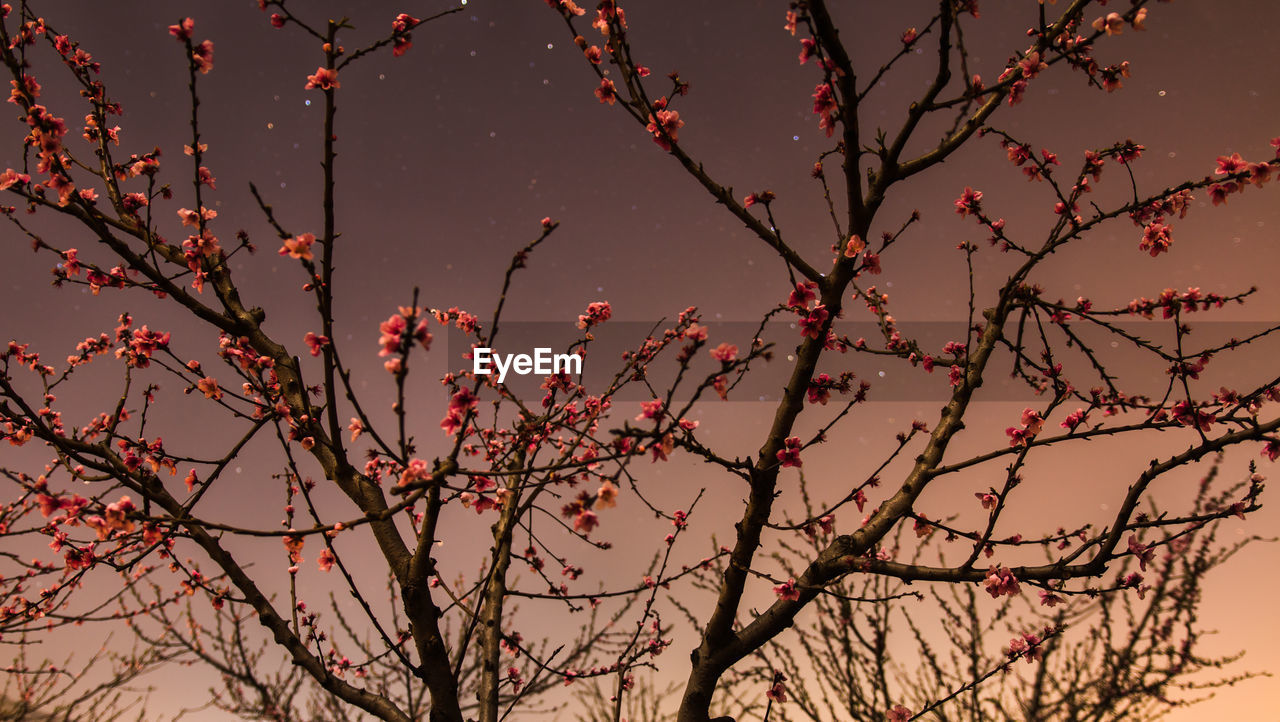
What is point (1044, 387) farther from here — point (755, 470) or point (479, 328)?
point (479, 328)

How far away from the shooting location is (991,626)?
22.1 ft

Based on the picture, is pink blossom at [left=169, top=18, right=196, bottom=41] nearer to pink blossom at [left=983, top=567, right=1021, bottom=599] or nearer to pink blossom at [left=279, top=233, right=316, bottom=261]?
pink blossom at [left=279, top=233, right=316, bottom=261]

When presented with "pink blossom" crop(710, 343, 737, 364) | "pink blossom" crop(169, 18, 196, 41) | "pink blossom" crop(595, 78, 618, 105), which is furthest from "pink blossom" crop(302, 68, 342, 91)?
"pink blossom" crop(710, 343, 737, 364)

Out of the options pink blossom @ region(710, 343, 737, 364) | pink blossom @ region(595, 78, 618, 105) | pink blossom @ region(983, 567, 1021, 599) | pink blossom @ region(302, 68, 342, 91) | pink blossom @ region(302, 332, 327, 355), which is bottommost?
pink blossom @ region(983, 567, 1021, 599)

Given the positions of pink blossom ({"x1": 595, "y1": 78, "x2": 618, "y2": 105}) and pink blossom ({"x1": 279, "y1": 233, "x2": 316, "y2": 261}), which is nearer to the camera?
pink blossom ({"x1": 279, "y1": 233, "x2": 316, "y2": 261})

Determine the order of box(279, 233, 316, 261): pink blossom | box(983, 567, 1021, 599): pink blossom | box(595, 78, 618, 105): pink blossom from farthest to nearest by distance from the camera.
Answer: box(595, 78, 618, 105): pink blossom, box(983, 567, 1021, 599): pink blossom, box(279, 233, 316, 261): pink blossom

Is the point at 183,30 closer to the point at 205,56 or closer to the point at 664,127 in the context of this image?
the point at 205,56

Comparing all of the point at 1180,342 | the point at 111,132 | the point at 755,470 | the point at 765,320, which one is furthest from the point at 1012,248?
the point at 111,132

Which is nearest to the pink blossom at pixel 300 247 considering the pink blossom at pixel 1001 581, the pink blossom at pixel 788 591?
the pink blossom at pixel 788 591

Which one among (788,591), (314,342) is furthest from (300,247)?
(788,591)

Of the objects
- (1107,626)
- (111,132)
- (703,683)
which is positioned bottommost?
(703,683)

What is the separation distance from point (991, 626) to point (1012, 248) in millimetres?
4910

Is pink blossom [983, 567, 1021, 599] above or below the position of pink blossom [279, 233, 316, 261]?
below

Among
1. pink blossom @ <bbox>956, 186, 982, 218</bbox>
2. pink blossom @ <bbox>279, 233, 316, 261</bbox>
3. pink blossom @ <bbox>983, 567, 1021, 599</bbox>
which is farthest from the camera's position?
pink blossom @ <bbox>956, 186, 982, 218</bbox>
